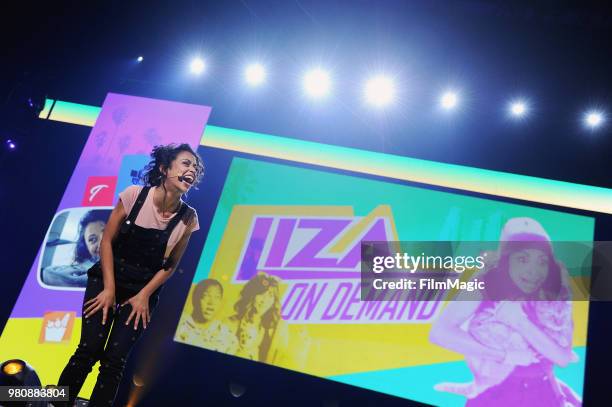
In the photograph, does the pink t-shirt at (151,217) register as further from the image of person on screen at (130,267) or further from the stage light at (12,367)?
the stage light at (12,367)

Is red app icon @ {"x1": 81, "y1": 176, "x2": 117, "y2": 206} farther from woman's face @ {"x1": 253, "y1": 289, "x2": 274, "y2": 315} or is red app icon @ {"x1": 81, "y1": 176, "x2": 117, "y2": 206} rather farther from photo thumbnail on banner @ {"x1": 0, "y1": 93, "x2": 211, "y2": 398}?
woman's face @ {"x1": 253, "y1": 289, "x2": 274, "y2": 315}

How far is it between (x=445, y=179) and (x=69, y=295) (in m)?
3.03

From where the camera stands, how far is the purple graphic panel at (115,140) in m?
3.54

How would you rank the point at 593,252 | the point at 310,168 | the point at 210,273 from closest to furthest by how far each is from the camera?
the point at 593,252 → the point at 210,273 → the point at 310,168

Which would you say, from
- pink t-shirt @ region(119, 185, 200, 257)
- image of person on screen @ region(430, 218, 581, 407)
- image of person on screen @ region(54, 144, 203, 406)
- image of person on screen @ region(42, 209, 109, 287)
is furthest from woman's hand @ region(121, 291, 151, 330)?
image of person on screen @ region(430, 218, 581, 407)

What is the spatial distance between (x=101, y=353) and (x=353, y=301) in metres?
1.87

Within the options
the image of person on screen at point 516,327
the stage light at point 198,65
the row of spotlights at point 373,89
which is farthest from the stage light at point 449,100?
the stage light at point 198,65

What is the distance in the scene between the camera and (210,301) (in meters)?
3.24

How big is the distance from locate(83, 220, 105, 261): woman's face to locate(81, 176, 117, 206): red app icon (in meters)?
0.18

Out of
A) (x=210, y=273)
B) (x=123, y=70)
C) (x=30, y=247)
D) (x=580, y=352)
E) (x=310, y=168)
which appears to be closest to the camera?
(x=580, y=352)

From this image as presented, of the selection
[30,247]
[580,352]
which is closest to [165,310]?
[30,247]

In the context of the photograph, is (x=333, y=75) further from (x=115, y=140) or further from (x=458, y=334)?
(x=458, y=334)

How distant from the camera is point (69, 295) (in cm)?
319

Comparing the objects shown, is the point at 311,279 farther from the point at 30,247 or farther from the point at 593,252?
the point at 30,247
